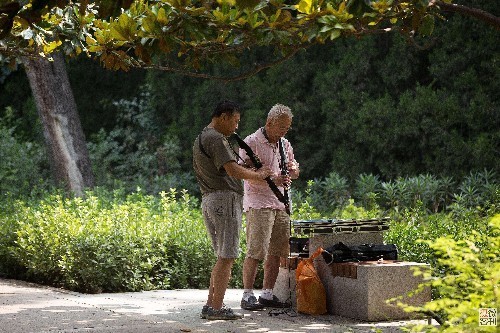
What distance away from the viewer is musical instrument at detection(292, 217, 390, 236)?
29.2ft

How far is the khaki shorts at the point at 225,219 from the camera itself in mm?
8172

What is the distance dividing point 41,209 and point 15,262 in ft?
4.81

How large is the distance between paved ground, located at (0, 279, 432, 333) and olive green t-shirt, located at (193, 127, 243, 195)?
1135 millimetres

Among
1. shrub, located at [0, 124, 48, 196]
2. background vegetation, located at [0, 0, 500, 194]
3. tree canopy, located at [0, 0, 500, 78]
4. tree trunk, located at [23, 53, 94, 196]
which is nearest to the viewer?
tree canopy, located at [0, 0, 500, 78]

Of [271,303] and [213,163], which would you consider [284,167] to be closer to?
[213,163]

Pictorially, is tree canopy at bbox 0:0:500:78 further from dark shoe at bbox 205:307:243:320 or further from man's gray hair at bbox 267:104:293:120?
dark shoe at bbox 205:307:243:320

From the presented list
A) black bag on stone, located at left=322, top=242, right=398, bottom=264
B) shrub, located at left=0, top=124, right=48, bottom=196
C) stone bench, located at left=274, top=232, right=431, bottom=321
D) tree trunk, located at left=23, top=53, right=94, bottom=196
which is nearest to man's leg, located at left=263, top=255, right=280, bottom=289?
stone bench, located at left=274, top=232, right=431, bottom=321

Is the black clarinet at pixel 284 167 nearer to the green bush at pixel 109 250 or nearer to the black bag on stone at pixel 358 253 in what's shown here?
the black bag on stone at pixel 358 253

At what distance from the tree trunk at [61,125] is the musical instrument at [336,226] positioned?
362 inches

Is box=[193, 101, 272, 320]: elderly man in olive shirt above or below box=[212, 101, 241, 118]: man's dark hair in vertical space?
below

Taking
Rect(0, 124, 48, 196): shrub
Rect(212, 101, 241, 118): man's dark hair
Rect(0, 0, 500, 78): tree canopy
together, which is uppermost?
Rect(0, 124, 48, 196): shrub

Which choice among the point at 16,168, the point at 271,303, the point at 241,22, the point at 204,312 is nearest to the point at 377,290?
the point at 271,303

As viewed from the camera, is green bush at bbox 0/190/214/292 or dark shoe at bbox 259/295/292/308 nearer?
dark shoe at bbox 259/295/292/308

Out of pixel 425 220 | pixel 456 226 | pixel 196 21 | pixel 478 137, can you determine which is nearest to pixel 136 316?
pixel 196 21
